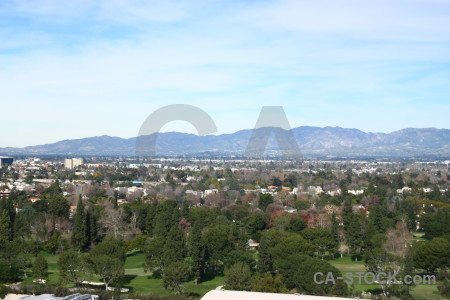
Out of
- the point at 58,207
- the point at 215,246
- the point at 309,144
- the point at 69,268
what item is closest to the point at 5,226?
the point at 58,207

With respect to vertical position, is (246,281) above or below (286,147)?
below

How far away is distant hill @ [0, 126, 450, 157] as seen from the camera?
103938 millimetres

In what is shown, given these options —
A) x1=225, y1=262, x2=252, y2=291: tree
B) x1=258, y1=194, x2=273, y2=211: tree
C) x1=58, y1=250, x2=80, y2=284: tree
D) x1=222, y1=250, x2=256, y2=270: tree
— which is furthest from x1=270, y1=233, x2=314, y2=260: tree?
x1=258, y1=194, x2=273, y2=211: tree

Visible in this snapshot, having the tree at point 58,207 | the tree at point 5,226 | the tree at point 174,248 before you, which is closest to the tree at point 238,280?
the tree at point 174,248

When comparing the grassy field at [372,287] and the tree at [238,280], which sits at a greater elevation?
the tree at [238,280]

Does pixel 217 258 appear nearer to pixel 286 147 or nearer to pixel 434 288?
pixel 434 288

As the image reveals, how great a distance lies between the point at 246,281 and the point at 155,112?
466 inches

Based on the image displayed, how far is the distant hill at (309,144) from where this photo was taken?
103938 mm

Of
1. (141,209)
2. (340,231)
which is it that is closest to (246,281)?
(340,231)

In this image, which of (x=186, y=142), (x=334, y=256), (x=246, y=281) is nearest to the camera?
(x=246, y=281)

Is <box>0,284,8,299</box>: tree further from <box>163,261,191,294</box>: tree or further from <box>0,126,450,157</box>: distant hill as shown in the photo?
<box>0,126,450,157</box>: distant hill

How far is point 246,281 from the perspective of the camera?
53.2 feet

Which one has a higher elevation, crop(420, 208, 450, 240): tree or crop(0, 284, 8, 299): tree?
crop(420, 208, 450, 240): tree

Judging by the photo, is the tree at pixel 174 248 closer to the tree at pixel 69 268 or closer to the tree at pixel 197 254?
the tree at pixel 197 254
